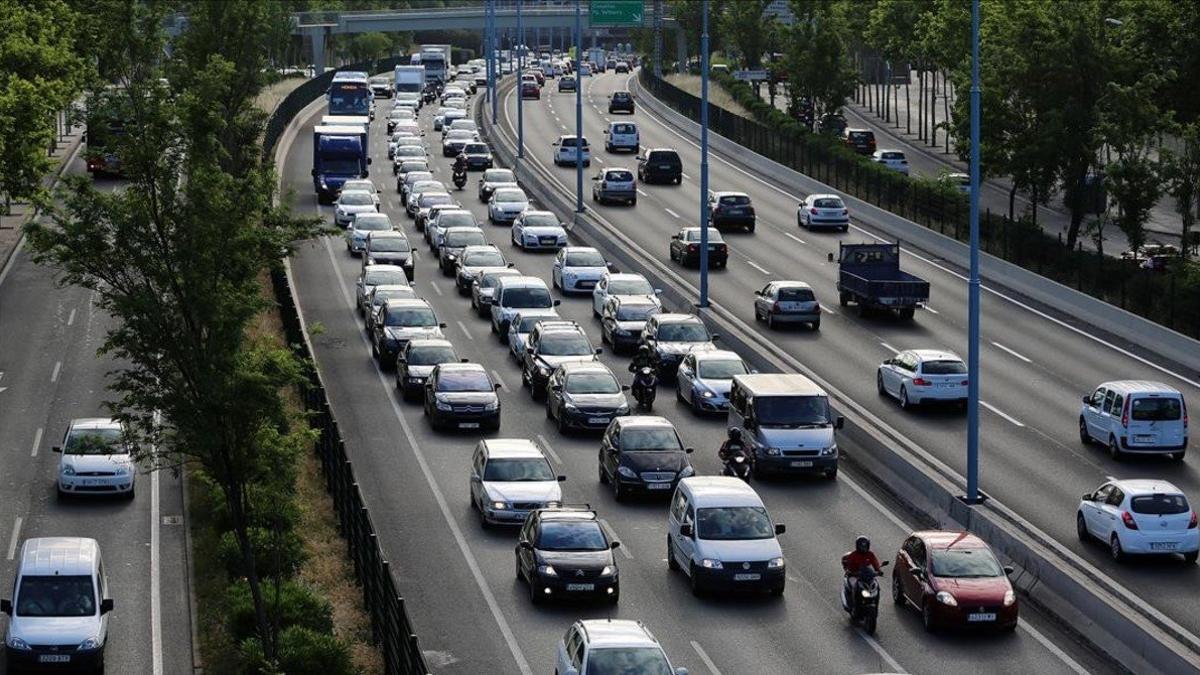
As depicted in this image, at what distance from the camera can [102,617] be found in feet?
104

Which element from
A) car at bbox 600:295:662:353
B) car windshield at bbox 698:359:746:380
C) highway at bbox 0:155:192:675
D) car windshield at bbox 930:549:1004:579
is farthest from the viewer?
car at bbox 600:295:662:353

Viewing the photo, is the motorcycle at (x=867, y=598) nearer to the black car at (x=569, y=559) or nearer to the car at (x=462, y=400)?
the black car at (x=569, y=559)

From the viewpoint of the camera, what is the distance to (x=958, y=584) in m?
32.1

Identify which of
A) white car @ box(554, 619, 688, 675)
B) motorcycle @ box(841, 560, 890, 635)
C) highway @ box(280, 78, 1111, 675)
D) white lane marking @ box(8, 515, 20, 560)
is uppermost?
white car @ box(554, 619, 688, 675)

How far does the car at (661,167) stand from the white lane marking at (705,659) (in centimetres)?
6081

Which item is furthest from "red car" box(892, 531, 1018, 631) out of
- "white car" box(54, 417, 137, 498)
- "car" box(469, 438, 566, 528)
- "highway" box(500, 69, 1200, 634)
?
"white car" box(54, 417, 137, 498)

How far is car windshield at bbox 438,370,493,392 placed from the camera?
46.8m

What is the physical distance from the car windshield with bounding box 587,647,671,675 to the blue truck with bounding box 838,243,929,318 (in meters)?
32.2

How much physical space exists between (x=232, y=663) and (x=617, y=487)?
11365 mm

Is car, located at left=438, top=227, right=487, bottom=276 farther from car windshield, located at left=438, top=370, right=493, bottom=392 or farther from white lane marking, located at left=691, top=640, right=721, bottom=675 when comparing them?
white lane marking, located at left=691, top=640, right=721, bottom=675

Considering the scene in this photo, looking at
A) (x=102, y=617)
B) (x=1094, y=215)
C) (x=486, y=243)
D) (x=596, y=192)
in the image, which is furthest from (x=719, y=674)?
(x=1094, y=215)

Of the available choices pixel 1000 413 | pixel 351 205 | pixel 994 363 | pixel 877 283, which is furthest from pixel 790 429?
pixel 351 205

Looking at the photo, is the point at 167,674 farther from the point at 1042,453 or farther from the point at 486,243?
the point at 486,243

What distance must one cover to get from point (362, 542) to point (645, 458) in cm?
812
